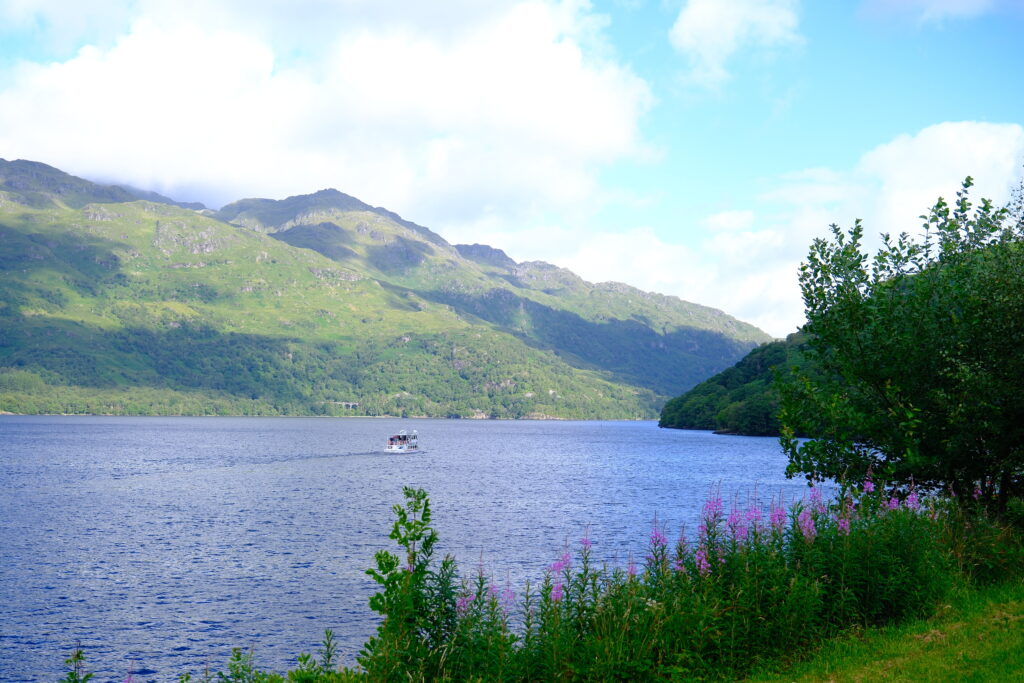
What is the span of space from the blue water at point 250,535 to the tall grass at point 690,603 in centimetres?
846

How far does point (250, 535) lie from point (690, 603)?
56.3m

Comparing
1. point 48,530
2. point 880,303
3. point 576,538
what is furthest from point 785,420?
point 48,530

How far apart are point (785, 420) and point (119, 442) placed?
201 meters

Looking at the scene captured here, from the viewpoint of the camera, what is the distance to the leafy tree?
1981cm

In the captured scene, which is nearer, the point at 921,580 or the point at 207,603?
the point at 921,580

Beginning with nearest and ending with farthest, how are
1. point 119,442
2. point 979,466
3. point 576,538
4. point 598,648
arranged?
point 598,648 < point 979,466 < point 576,538 < point 119,442

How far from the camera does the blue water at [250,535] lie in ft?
118

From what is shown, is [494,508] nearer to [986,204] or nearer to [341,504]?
[341,504]

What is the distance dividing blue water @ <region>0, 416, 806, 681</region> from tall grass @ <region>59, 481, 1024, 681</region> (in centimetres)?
846

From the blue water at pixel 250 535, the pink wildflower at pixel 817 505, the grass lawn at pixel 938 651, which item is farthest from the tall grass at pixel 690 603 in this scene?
the blue water at pixel 250 535

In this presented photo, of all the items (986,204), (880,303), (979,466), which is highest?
(986,204)

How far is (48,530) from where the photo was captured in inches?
2601

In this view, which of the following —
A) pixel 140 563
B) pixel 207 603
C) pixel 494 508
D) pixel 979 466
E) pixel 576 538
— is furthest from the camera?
pixel 494 508

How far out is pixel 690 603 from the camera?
51.4 feet
